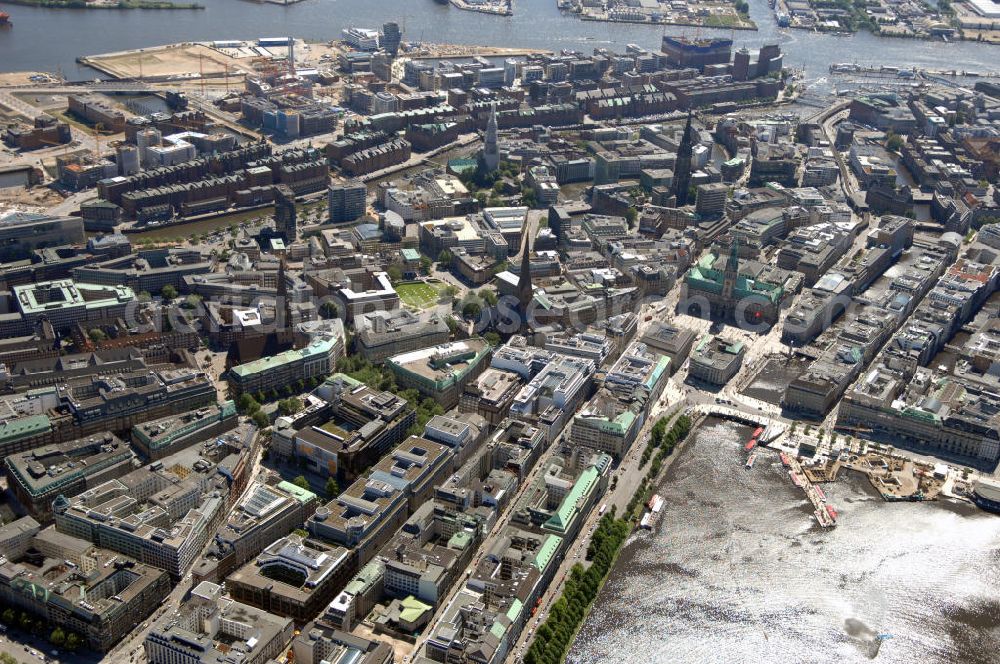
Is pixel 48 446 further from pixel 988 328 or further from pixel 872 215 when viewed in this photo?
pixel 872 215

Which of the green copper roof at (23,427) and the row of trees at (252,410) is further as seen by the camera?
the row of trees at (252,410)

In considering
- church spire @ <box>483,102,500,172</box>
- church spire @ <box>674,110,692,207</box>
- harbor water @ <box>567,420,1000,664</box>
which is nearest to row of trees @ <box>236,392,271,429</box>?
harbor water @ <box>567,420,1000,664</box>

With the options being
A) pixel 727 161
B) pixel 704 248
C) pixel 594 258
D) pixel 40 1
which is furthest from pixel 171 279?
pixel 40 1

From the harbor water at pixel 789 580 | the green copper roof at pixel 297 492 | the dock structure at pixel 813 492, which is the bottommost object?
the harbor water at pixel 789 580

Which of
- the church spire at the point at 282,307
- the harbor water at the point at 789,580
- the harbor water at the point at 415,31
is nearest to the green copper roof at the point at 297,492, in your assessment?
the harbor water at the point at 789,580

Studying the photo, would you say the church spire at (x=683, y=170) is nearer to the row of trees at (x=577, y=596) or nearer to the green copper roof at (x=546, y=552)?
the row of trees at (x=577, y=596)

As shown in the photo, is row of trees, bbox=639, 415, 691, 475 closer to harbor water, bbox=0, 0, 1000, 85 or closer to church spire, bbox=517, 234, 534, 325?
church spire, bbox=517, 234, 534, 325

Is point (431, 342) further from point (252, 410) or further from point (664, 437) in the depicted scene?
point (664, 437)
